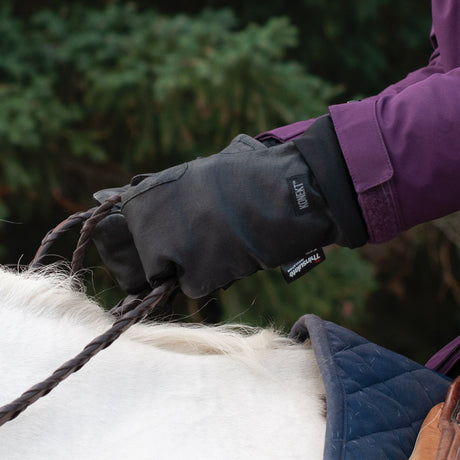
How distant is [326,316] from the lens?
2688 millimetres

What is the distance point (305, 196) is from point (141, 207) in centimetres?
21

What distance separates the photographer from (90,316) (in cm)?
83

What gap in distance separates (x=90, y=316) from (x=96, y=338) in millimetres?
117

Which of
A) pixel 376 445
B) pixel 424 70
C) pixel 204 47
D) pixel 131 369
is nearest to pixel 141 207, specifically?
pixel 131 369

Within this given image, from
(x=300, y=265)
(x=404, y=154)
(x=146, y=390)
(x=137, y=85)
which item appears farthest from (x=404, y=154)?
(x=137, y=85)

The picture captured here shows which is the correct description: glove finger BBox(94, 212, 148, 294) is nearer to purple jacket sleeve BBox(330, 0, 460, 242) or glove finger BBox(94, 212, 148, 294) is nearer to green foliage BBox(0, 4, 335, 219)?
purple jacket sleeve BBox(330, 0, 460, 242)

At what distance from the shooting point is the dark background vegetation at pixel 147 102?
7.58ft

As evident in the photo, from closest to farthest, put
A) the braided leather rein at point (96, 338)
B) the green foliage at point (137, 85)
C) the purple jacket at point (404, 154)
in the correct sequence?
the braided leather rein at point (96, 338)
the purple jacket at point (404, 154)
the green foliage at point (137, 85)

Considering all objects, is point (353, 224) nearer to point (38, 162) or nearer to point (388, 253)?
point (38, 162)

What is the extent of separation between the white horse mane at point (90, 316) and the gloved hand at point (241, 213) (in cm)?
8

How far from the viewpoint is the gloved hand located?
0.79 meters

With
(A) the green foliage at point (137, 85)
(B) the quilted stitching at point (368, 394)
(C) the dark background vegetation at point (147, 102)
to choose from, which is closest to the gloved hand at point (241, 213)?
(B) the quilted stitching at point (368, 394)

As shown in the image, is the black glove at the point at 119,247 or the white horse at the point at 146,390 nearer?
the white horse at the point at 146,390

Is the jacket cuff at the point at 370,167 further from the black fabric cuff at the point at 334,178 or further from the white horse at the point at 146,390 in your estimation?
the white horse at the point at 146,390
